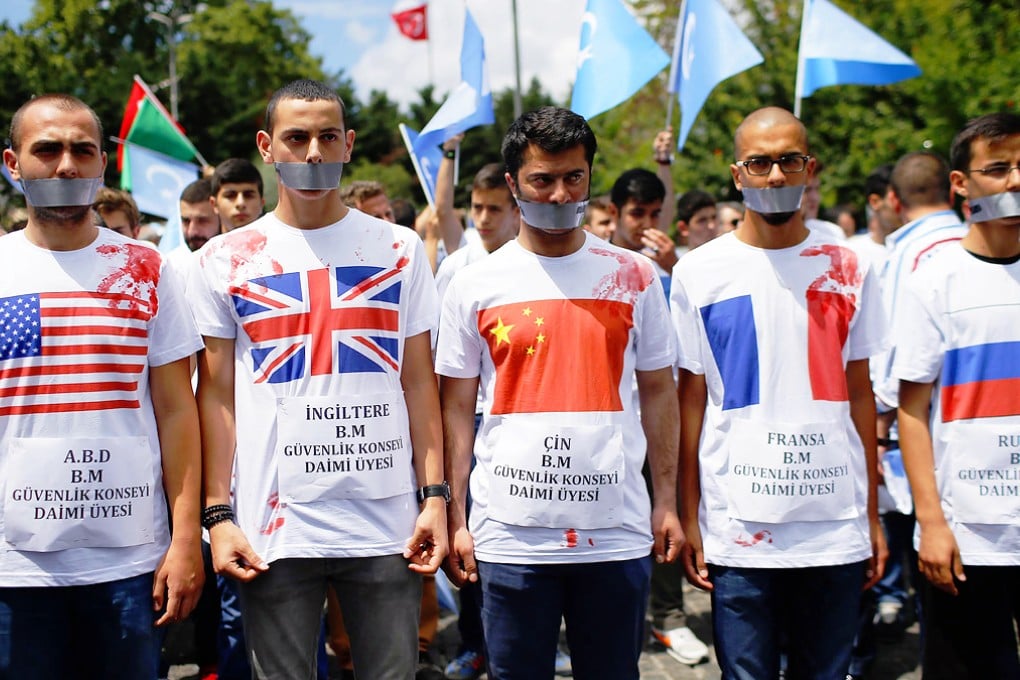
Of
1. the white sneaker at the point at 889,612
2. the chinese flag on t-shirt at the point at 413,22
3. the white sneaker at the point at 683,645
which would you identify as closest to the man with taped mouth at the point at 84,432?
the white sneaker at the point at 683,645

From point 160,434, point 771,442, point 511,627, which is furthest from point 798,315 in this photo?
point 160,434

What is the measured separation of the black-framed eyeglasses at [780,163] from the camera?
11.6 feet

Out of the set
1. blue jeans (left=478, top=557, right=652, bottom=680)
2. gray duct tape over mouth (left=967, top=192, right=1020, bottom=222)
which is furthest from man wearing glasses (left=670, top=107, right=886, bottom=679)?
gray duct tape over mouth (left=967, top=192, right=1020, bottom=222)

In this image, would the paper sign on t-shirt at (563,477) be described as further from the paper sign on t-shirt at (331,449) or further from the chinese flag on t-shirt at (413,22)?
the chinese flag on t-shirt at (413,22)

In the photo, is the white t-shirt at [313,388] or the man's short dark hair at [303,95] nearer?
the white t-shirt at [313,388]

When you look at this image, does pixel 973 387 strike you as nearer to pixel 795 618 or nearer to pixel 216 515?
pixel 795 618

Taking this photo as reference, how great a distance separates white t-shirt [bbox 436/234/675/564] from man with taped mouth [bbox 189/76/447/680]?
0.19m

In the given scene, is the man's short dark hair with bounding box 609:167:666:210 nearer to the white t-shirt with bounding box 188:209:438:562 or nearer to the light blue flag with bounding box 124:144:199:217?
the white t-shirt with bounding box 188:209:438:562

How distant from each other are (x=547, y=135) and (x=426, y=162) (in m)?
3.59

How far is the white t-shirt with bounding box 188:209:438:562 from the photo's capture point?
3.16 m

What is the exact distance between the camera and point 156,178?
889 centimetres

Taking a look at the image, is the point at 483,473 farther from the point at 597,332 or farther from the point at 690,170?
the point at 690,170

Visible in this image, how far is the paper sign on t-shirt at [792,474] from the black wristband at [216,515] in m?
1.66

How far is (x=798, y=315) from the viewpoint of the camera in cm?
348
